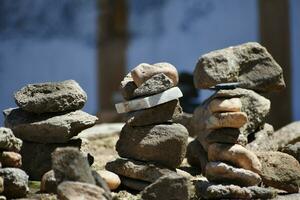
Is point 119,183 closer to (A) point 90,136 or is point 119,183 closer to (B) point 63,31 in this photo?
(A) point 90,136

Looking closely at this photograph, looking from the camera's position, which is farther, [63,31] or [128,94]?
[63,31]

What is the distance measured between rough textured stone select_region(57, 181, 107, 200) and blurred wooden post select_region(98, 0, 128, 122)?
6932mm

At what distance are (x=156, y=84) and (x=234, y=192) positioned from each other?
3.73 ft

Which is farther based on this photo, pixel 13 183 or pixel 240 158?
pixel 240 158

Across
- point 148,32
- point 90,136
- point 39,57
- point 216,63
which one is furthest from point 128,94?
point 148,32

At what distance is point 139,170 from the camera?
5020 millimetres

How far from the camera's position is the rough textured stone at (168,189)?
4430mm

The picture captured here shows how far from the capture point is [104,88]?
434 inches

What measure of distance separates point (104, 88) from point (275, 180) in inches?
245

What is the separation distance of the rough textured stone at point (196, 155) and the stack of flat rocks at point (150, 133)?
89 centimetres

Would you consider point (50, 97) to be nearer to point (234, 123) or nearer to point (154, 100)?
point (154, 100)

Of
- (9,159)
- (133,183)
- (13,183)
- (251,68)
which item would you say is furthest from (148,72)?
(251,68)

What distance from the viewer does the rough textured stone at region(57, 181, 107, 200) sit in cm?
393

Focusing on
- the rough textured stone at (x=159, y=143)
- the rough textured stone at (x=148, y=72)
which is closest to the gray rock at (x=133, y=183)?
the rough textured stone at (x=159, y=143)
